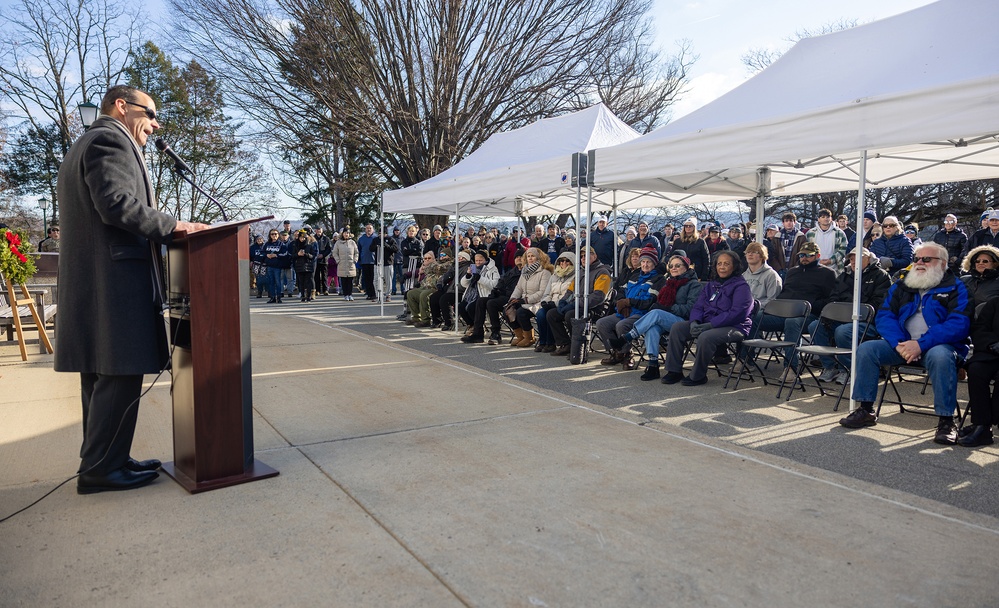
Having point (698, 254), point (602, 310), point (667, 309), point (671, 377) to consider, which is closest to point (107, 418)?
point (671, 377)

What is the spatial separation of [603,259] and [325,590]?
38.1ft

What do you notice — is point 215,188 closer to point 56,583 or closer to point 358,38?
point 358,38

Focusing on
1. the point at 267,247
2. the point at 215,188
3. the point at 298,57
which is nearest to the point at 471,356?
the point at 267,247

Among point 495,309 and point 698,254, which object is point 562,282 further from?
point 698,254

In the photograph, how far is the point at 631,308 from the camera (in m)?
8.18

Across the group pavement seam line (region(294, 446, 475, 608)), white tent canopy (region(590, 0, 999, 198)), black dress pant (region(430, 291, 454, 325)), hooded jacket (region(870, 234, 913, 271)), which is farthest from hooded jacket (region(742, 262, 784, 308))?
pavement seam line (region(294, 446, 475, 608))

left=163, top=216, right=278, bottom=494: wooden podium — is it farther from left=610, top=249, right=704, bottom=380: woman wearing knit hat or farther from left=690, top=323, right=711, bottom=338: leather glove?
left=690, top=323, right=711, bottom=338: leather glove

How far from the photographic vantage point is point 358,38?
21359 mm

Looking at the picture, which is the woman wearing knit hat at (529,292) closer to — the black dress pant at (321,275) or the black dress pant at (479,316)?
the black dress pant at (479,316)

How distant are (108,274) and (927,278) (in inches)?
214

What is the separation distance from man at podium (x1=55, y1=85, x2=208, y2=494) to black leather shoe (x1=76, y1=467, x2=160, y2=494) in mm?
65

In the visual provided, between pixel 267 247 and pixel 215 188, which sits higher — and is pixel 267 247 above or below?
below

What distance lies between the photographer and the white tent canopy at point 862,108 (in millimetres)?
4672

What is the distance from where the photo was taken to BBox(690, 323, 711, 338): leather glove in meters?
6.93
